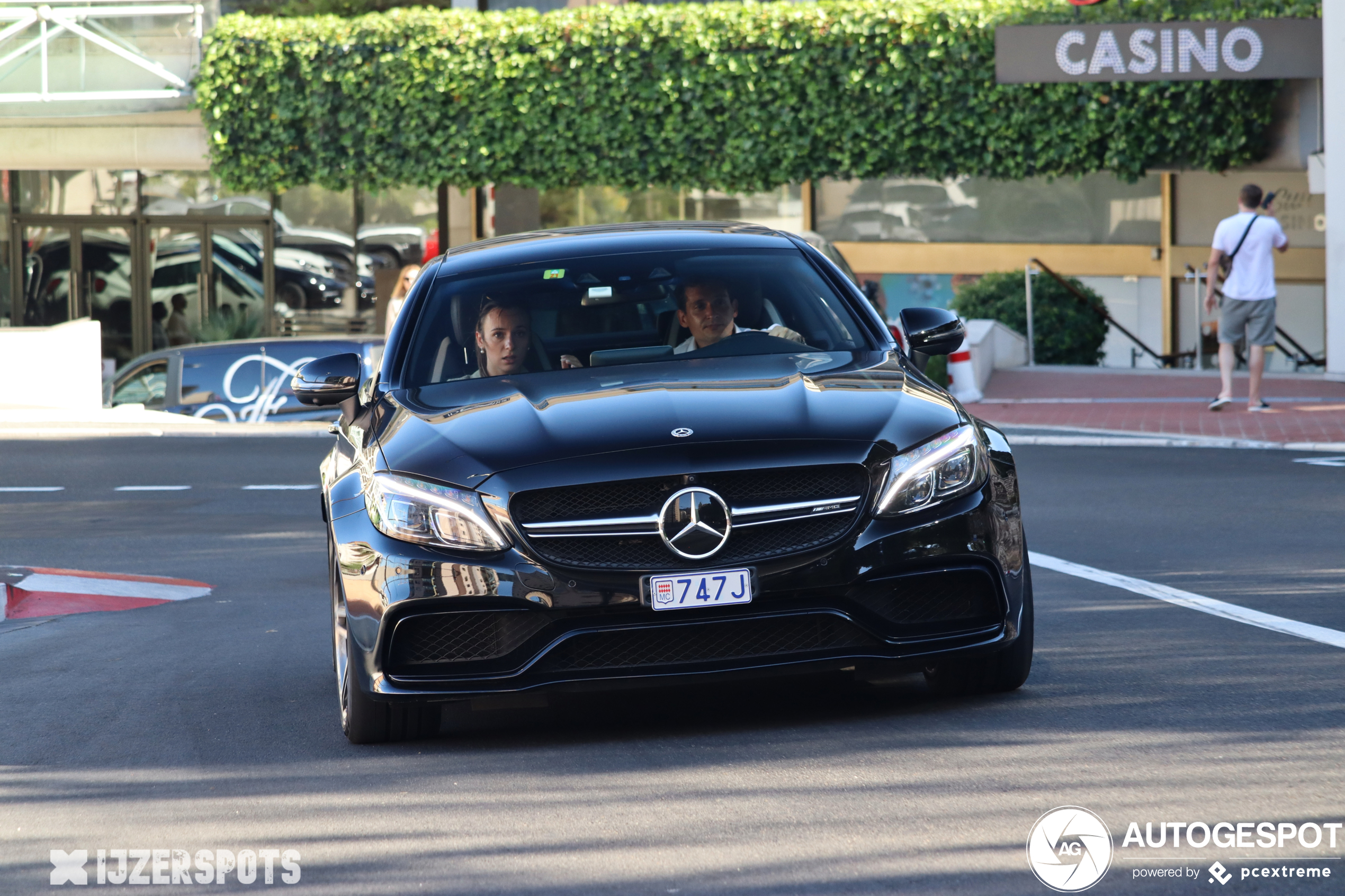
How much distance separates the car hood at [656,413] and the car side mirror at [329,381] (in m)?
0.38

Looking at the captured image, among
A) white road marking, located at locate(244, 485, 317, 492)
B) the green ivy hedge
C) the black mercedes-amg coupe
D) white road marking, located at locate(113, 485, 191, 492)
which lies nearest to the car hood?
the black mercedes-amg coupe

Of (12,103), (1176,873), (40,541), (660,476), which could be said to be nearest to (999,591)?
(660,476)

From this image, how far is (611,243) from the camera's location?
21.5 feet

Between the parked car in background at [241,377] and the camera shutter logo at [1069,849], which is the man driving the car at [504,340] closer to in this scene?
the camera shutter logo at [1069,849]

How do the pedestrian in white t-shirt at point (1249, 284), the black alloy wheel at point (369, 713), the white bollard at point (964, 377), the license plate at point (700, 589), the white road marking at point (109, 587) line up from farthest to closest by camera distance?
the white bollard at point (964, 377)
the pedestrian in white t-shirt at point (1249, 284)
the white road marking at point (109, 587)
the black alloy wheel at point (369, 713)
the license plate at point (700, 589)

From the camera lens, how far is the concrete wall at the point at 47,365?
20.4 metres

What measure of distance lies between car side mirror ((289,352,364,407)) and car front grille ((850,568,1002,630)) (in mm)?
2158

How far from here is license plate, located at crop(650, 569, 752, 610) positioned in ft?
16.0

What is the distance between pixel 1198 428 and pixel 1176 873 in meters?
11.3

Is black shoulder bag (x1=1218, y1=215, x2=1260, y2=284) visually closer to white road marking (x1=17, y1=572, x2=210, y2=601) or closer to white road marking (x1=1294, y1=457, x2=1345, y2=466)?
white road marking (x1=1294, y1=457, x2=1345, y2=466)

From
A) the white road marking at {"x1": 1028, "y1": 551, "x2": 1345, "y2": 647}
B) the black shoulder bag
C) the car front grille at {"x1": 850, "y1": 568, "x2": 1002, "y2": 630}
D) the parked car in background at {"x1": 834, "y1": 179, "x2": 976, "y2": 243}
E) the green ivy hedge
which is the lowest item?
the white road marking at {"x1": 1028, "y1": 551, "x2": 1345, "y2": 647}

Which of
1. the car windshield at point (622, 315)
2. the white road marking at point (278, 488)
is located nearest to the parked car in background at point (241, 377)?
the white road marking at point (278, 488)

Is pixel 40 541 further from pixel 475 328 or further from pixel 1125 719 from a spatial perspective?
pixel 1125 719

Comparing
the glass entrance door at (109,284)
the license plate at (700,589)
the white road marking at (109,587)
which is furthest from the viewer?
the glass entrance door at (109,284)
